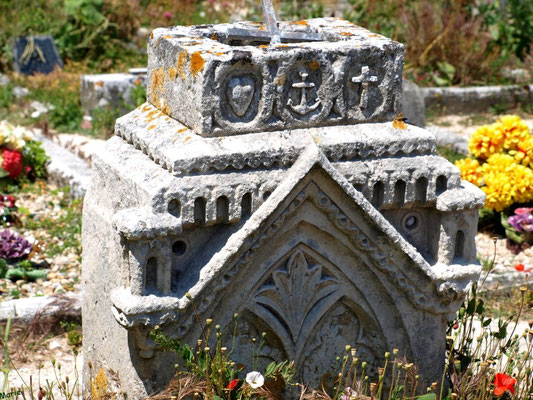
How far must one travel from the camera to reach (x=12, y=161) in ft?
24.3

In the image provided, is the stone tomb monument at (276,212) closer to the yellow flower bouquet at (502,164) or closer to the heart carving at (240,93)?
the heart carving at (240,93)

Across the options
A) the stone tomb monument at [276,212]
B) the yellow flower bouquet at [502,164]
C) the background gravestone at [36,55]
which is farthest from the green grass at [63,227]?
the background gravestone at [36,55]

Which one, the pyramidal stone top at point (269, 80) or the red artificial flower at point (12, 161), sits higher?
the pyramidal stone top at point (269, 80)

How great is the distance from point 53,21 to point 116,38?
0.96 meters

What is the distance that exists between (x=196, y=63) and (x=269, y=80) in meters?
0.29

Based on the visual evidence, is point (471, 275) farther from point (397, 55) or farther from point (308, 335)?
point (397, 55)

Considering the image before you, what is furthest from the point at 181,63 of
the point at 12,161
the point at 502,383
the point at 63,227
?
the point at 12,161

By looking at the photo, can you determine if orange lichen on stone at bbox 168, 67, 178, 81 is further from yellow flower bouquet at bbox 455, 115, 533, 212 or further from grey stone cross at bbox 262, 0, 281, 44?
yellow flower bouquet at bbox 455, 115, 533, 212

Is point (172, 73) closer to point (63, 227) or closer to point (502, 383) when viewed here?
point (502, 383)

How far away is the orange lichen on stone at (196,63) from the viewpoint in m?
3.28

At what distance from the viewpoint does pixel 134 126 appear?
3.69 m

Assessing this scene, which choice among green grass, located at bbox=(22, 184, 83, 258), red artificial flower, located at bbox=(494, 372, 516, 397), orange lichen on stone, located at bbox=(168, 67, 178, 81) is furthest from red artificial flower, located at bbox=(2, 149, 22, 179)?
red artificial flower, located at bbox=(494, 372, 516, 397)

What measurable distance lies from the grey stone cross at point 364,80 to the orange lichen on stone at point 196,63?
0.66 m

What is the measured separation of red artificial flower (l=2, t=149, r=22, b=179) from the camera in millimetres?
7406
